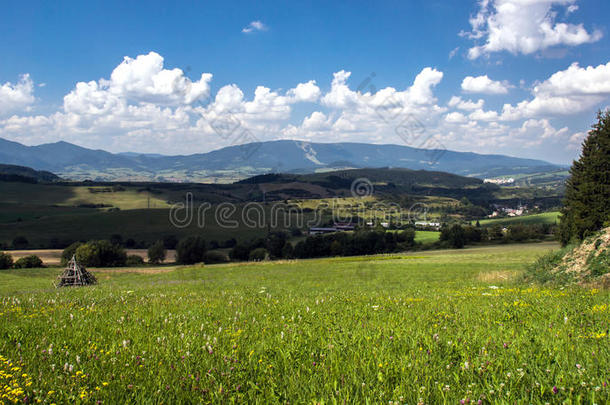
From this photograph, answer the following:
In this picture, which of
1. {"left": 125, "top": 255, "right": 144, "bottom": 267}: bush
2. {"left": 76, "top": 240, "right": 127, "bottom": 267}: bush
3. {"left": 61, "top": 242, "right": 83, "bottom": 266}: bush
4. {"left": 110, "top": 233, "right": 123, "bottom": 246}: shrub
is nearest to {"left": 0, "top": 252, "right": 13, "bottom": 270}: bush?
{"left": 61, "top": 242, "right": 83, "bottom": 266}: bush

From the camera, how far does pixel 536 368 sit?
4.88 meters

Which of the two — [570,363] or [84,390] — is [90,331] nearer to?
[84,390]

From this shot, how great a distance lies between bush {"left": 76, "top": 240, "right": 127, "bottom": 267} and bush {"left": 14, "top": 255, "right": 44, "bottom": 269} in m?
8.86

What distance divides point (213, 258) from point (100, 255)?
30.6m

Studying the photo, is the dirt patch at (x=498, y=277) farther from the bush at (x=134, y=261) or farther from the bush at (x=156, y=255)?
the bush at (x=156, y=255)

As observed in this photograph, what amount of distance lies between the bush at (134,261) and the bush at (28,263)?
20393mm

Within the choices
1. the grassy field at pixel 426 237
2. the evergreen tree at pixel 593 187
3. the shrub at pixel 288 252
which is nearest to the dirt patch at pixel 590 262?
the evergreen tree at pixel 593 187

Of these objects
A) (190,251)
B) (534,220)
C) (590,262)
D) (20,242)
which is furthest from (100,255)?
(534,220)

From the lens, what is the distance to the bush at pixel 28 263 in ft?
309

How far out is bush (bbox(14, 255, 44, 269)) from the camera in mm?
94287

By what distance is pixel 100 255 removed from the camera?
10300 cm

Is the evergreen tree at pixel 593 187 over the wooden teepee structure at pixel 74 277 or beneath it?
over

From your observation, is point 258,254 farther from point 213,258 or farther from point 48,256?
point 48,256

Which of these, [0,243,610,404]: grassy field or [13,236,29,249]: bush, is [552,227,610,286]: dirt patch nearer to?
[0,243,610,404]: grassy field
